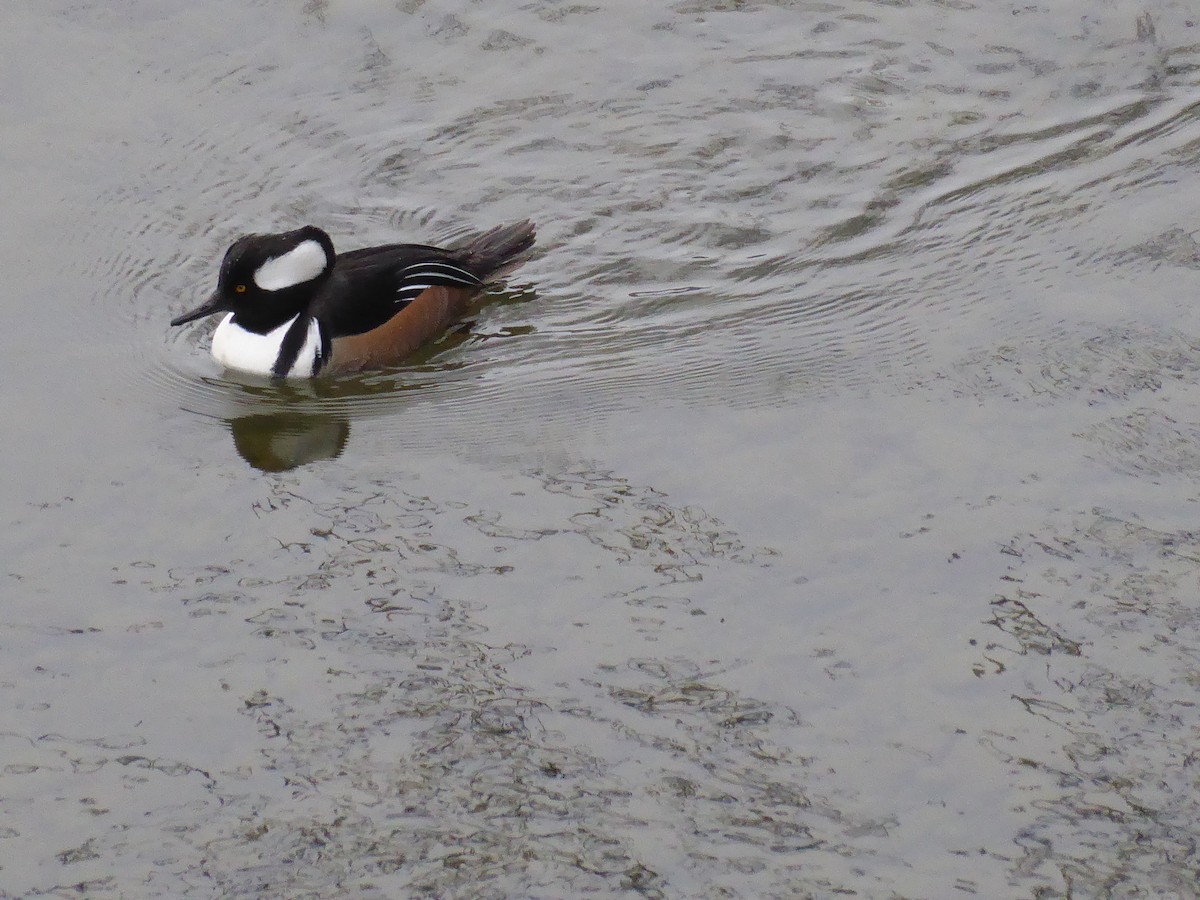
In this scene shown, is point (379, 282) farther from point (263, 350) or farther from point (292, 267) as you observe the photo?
point (263, 350)

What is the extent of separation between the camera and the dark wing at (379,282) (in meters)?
8.52

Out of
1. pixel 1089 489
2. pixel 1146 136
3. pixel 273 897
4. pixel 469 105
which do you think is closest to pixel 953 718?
pixel 1089 489

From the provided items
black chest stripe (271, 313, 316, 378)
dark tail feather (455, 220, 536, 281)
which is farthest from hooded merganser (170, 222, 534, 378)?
dark tail feather (455, 220, 536, 281)

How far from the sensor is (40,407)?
7867mm

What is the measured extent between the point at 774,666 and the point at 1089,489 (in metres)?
1.79

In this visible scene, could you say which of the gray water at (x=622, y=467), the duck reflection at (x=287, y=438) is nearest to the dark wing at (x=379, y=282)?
the gray water at (x=622, y=467)

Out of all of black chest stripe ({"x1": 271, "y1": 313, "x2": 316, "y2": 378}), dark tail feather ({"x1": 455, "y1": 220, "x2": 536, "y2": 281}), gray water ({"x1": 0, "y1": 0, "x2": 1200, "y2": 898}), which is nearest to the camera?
gray water ({"x1": 0, "y1": 0, "x2": 1200, "y2": 898})

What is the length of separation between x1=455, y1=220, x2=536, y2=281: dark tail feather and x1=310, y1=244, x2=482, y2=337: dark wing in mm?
98

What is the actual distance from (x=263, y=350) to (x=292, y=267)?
0.48 metres

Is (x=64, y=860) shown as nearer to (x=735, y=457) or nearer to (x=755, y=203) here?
(x=735, y=457)

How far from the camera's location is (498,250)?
9242 millimetres

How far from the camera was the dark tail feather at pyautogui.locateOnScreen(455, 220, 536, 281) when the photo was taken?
30.1ft

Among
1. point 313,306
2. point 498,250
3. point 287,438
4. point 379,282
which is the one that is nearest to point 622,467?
point 287,438

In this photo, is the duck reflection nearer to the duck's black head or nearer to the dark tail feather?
the duck's black head
